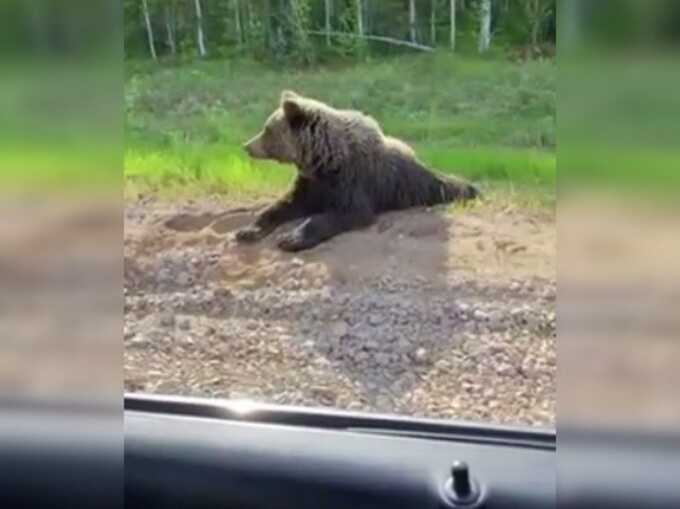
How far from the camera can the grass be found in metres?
1.44

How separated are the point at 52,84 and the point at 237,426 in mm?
468

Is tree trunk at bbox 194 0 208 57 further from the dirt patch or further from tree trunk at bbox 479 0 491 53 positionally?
tree trunk at bbox 479 0 491 53

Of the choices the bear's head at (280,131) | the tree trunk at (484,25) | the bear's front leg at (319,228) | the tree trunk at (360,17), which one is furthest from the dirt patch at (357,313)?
the tree trunk at (360,17)

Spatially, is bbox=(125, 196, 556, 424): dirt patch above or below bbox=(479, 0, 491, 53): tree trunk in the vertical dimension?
below

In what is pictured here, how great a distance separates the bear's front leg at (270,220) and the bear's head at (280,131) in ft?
0.29

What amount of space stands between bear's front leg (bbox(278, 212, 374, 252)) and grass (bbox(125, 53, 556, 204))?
0.11 m

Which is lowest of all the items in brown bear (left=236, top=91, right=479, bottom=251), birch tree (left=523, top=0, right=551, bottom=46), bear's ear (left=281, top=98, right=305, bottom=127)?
brown bear (left=236, top=91, right=479, bottom=251)

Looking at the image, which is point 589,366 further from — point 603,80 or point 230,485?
point 230,485

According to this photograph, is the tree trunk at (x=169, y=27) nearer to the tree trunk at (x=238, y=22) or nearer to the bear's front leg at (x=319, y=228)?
the tree trunk at (x=238, y=22)

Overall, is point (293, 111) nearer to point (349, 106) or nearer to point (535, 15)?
point (349, 106)

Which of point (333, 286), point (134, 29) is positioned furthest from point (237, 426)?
point (333, 286)

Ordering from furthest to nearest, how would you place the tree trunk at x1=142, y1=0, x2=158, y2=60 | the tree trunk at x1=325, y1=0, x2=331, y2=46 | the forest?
the tree trunk at x1=325, y1=0, x2=331, y2=46 → the forest → the tree trunk at x1=142, y1=0, x2=158, y2=60

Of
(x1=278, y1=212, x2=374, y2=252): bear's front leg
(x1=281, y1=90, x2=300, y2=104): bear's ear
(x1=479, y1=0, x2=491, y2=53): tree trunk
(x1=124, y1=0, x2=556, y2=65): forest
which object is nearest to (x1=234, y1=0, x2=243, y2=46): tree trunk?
(x1=124, y1=0, x2=556, y2=65): forest

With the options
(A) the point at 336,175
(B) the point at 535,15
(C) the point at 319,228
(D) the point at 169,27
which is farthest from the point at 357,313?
(B) the point at 535,15
